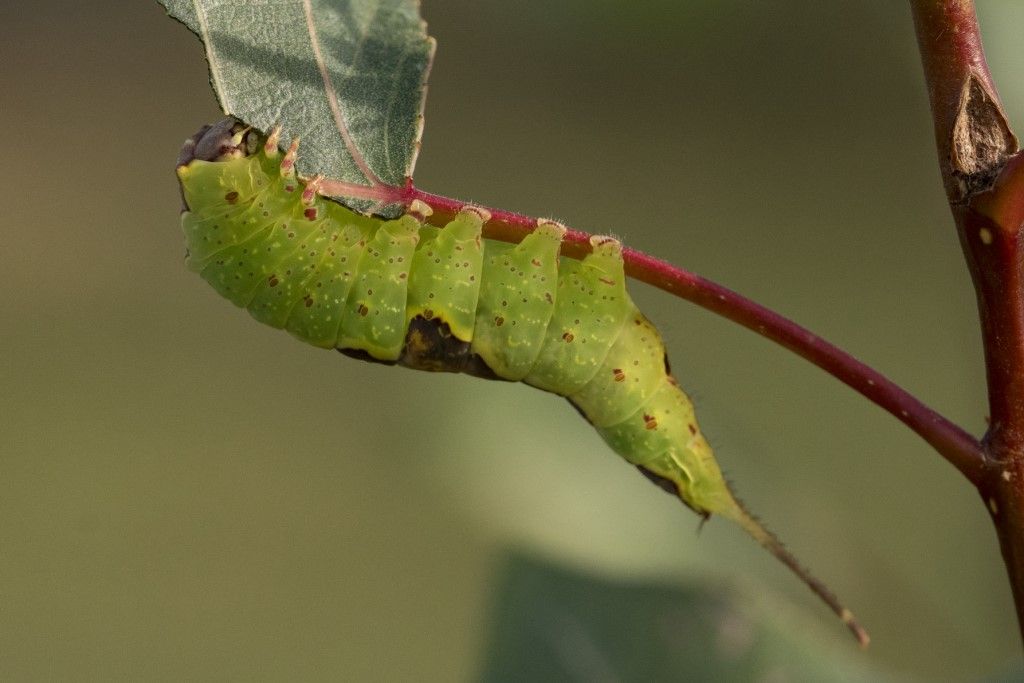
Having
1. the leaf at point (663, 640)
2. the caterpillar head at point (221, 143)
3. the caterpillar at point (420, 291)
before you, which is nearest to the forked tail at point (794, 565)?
the caterpillar at point (420, 291)

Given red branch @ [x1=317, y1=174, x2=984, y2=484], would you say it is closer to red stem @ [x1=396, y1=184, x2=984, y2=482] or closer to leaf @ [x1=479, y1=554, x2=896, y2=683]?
red stem @ [x1=396, y1=184, x2=984, y2=482]

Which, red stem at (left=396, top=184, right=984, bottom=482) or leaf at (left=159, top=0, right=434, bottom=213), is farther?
leaf at (left=159, top=0, right=434, bottom=213)

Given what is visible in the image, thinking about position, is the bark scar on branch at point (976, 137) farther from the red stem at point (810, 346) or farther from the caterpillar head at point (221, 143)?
the caterpillar head at point (221, 143)

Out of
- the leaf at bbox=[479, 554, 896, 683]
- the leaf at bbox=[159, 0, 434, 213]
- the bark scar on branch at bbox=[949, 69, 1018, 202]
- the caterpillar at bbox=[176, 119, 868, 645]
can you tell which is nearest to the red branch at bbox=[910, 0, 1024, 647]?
the bark scar on branch at bbox=[949, 69, 1018, 202]

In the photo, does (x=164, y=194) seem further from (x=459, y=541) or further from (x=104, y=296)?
(x=459, y=541)

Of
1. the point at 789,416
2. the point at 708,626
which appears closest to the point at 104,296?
the point at 789,416

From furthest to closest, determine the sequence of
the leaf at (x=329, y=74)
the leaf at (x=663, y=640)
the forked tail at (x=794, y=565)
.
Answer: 1. the leaf at (x=663, y=640)
2. the leaf at (x=329, y=74)
3. the forked tail at (x=794, y=565)

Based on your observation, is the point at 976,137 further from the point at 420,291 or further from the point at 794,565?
the point at 420,291
